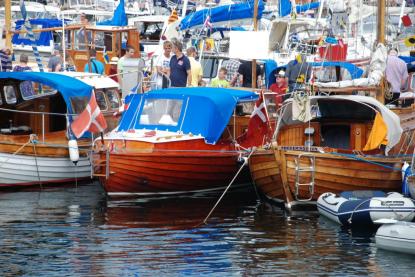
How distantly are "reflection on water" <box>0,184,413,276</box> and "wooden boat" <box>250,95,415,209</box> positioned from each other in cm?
67

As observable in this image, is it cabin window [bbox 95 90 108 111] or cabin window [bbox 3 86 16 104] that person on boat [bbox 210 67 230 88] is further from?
cabin window [bbox 3 86 16 104]

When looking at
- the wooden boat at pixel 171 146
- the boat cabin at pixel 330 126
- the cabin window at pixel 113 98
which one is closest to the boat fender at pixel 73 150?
the wooden boat at pixel 171 146

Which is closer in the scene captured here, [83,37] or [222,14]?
[83,37]

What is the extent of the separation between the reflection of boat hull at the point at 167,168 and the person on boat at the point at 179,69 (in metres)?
3.32

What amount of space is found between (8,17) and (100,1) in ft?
86.6

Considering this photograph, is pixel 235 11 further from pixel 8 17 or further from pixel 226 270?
pixel 226 270

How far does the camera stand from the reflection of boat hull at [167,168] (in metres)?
23.6

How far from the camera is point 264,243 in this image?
19.6m

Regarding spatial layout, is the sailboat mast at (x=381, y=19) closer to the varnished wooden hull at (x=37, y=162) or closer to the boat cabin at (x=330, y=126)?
the boat cabin at (x=330, y=126)

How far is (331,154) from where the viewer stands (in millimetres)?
22016

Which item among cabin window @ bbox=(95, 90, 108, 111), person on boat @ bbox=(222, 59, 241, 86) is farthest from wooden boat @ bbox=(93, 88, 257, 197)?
person on boat @ bbox=(222, 59, 241, 86)

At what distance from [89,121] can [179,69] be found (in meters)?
3.56

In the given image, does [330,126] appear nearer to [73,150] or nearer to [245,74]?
[73,150]

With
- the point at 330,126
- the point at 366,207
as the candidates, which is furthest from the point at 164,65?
the point at 366,207
